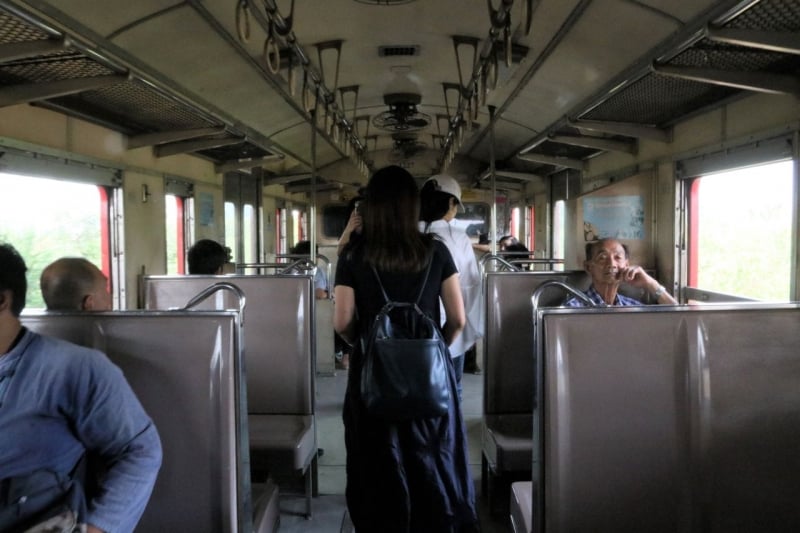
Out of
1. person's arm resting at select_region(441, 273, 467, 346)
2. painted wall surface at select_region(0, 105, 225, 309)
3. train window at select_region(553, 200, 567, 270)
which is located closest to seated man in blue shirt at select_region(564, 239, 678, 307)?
person's arm resting at select_region(441, 273, 467, 346)

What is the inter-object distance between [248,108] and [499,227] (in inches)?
271

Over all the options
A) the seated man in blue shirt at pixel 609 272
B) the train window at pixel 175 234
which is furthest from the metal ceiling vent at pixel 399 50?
the seated man in blue shirt at pixel 609 272

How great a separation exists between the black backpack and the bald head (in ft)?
2.75

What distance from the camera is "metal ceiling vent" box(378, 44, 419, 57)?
500 cm

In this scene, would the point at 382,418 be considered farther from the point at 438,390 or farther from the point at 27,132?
the point at 27,132

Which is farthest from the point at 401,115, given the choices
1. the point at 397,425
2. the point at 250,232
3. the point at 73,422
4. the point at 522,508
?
the point at 73,422

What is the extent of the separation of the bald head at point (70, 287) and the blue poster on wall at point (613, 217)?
3268mm

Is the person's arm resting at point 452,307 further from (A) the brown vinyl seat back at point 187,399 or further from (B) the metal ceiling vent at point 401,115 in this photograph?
(B) the metal ceiling vent at point 401,115

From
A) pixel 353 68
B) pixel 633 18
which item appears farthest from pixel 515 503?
pixel 353 68

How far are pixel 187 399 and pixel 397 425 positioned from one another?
0.66m

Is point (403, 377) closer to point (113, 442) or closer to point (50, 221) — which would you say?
point (113, 442)

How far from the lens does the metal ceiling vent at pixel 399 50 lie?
5000mm

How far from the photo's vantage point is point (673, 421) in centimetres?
179

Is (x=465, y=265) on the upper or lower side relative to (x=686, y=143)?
lower
